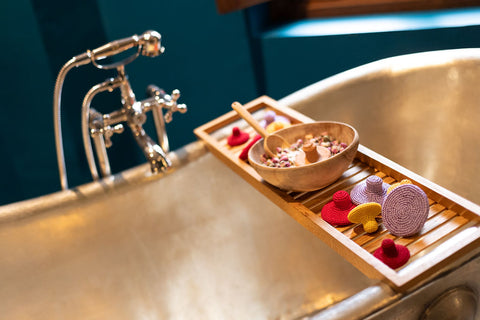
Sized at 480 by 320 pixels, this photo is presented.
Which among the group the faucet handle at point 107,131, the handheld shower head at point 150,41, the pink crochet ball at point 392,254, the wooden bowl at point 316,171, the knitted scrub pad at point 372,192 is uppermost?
the handheld shower head at point 150,41

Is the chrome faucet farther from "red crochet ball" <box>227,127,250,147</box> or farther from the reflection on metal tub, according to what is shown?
the reflection on metal tub

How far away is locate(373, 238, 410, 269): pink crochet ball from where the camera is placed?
92 centimetres

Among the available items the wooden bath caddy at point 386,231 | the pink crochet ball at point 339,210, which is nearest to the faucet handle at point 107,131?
the wooden bath caddy at point 386,231

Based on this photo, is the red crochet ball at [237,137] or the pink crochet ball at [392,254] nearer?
the pink crochet ball at [392,254]

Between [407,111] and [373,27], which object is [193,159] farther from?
[373,27]

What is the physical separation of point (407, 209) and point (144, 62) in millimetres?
1522

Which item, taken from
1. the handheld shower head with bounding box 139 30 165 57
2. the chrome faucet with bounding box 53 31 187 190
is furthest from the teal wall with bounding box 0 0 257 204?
→ the handheld shower head with bounding box 139 30 165 57

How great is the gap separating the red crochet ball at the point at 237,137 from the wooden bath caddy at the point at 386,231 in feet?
0.44

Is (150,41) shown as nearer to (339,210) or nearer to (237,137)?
(237,137)

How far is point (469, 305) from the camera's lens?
3.23 feet

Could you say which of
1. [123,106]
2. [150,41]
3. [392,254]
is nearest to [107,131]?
[123,106]

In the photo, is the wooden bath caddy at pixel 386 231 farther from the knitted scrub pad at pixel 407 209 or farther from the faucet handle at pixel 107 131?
the faucet handle at pixel 107 131

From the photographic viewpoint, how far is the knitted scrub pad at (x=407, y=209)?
0.98 m

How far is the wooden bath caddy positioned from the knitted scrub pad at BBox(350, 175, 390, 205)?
6cm
